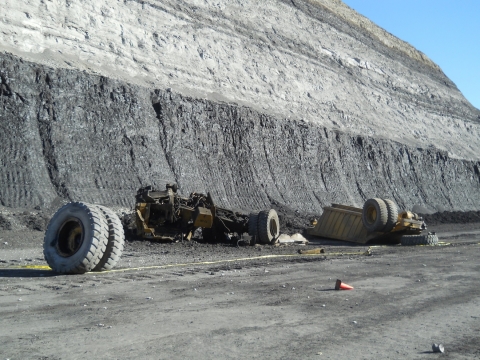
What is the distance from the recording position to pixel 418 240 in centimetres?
1878

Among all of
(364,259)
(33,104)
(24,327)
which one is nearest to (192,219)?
(364,259)

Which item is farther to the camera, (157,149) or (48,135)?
(157,149)

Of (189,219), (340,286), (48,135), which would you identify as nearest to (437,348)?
(340,286)

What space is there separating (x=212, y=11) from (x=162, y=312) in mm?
31592

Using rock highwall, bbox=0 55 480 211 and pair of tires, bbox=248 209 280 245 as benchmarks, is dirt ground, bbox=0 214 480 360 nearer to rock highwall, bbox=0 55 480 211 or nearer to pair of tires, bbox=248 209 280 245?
pair of tires, bbox=248 209 280 245

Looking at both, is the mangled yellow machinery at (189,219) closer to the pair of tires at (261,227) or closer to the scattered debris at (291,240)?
the pair of tires at (261,227)

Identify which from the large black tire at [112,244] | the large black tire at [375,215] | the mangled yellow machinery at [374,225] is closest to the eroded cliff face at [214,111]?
the mangled yellow machinery at [374,225]

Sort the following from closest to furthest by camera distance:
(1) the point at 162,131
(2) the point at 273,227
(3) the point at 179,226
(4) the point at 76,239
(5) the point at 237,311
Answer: (5) the point at 237,311, (4) the point at 76,239, (3) the point at 179,226, (2) the point at 273,227, (1) the point at 162,131

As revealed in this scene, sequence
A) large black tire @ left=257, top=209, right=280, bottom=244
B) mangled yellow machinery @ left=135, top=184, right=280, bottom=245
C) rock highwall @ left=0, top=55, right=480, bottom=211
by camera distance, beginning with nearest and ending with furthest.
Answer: mangled yellow machinery @ left=135, top=184, right=280, bottom=245 < large black tire @ left=257, top=209, right=280, bottom=244 < rock highwall @ left=0, top=55, right=480, bottom=211

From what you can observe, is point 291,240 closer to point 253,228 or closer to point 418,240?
point 253,228

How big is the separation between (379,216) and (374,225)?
0.42m

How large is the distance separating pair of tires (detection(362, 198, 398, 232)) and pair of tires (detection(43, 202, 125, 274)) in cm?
1160

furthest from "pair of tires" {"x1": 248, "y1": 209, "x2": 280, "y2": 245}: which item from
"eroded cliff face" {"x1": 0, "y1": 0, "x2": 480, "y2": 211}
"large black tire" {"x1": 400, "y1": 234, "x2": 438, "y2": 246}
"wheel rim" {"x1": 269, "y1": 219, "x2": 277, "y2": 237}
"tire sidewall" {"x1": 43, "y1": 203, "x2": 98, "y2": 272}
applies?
"tire sidewall" {"x1": 43, "y1": 203, "x2": 98, "y2": 272}

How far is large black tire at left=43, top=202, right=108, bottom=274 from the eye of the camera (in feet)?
29.6
